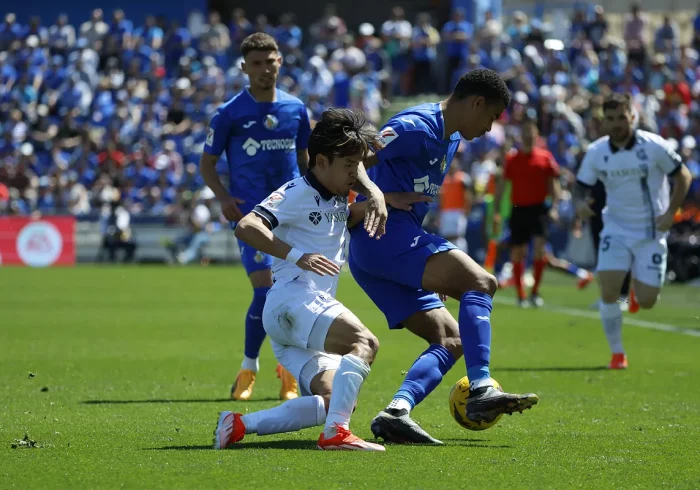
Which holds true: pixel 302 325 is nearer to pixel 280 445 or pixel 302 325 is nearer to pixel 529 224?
pixel 280 445

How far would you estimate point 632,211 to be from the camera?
10.7m

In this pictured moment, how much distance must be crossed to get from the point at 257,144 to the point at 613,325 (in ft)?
12.2

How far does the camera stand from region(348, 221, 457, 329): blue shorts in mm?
6523

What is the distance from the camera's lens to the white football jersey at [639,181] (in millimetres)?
10602

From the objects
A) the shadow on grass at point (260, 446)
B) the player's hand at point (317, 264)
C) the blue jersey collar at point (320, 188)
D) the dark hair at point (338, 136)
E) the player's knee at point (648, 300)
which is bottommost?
the shadow on grass at point (260, 446)

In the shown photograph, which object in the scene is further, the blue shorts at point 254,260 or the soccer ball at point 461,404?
the blue shorts at point 254,260

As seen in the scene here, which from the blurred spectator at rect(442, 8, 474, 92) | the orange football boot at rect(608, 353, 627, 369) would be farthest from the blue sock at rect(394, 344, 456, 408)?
the blurred spectator at rect(442, 8, 474, 92)

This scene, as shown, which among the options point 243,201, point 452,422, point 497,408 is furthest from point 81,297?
point 497,408

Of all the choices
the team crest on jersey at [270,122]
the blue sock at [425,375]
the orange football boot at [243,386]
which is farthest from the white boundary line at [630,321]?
the blue sock at [425,375]

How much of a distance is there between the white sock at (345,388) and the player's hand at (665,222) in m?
5.31

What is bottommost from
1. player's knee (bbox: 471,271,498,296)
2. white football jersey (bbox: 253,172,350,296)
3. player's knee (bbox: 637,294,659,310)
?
player's knee (bbox: 637,294,659,310)

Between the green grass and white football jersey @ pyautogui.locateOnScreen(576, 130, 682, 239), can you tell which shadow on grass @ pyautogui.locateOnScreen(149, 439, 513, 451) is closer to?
the green grass

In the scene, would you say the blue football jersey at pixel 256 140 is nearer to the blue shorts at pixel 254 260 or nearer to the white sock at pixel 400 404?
the blue shorts at pixel 254 260

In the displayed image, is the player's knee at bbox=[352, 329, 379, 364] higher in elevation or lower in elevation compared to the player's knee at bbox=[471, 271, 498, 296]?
lower
